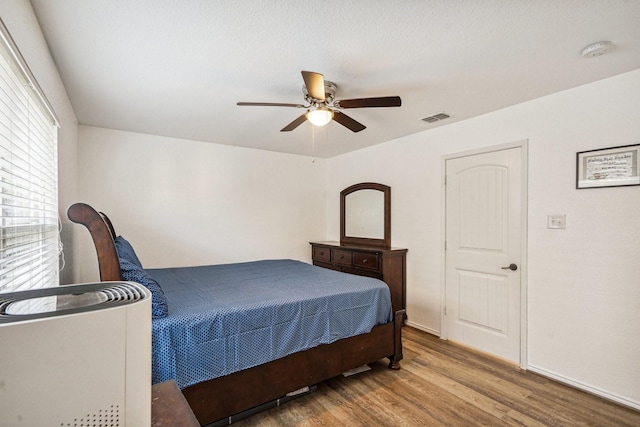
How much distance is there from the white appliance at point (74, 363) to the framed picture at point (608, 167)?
3.01 metres

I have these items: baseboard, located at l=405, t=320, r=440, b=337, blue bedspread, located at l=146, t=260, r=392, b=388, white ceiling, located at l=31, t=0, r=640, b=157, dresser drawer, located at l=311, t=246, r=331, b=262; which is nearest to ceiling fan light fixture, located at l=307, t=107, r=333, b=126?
white ceiling, located at l=31, t=0, r=640, b=157

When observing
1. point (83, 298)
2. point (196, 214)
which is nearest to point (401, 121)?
point (196, 214)

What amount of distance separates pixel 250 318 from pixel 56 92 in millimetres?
2089

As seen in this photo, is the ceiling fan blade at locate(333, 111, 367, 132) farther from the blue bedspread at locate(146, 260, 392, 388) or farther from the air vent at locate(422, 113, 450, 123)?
the blue bedspread at locate(146, 260, 392, 388)

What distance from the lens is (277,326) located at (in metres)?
2.07

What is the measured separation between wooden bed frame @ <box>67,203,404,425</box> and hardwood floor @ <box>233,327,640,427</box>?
6.1 inches

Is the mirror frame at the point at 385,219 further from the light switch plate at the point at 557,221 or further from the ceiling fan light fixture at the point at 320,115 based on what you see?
the ceiling fan light fixture at the point at 320,115

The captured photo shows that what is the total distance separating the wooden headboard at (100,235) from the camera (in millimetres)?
1081

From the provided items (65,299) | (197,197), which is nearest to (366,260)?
(197,197)

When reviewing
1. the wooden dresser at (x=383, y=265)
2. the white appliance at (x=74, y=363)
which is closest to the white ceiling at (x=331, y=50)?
the white appliance at (x=74, y=363)

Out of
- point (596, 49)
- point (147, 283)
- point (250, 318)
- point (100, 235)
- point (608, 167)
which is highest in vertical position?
point (596, 49)

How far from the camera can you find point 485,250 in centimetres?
309

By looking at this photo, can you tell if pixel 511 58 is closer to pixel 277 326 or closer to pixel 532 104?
pixel 532 104

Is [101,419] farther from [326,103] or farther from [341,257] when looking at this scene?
[341,257]
